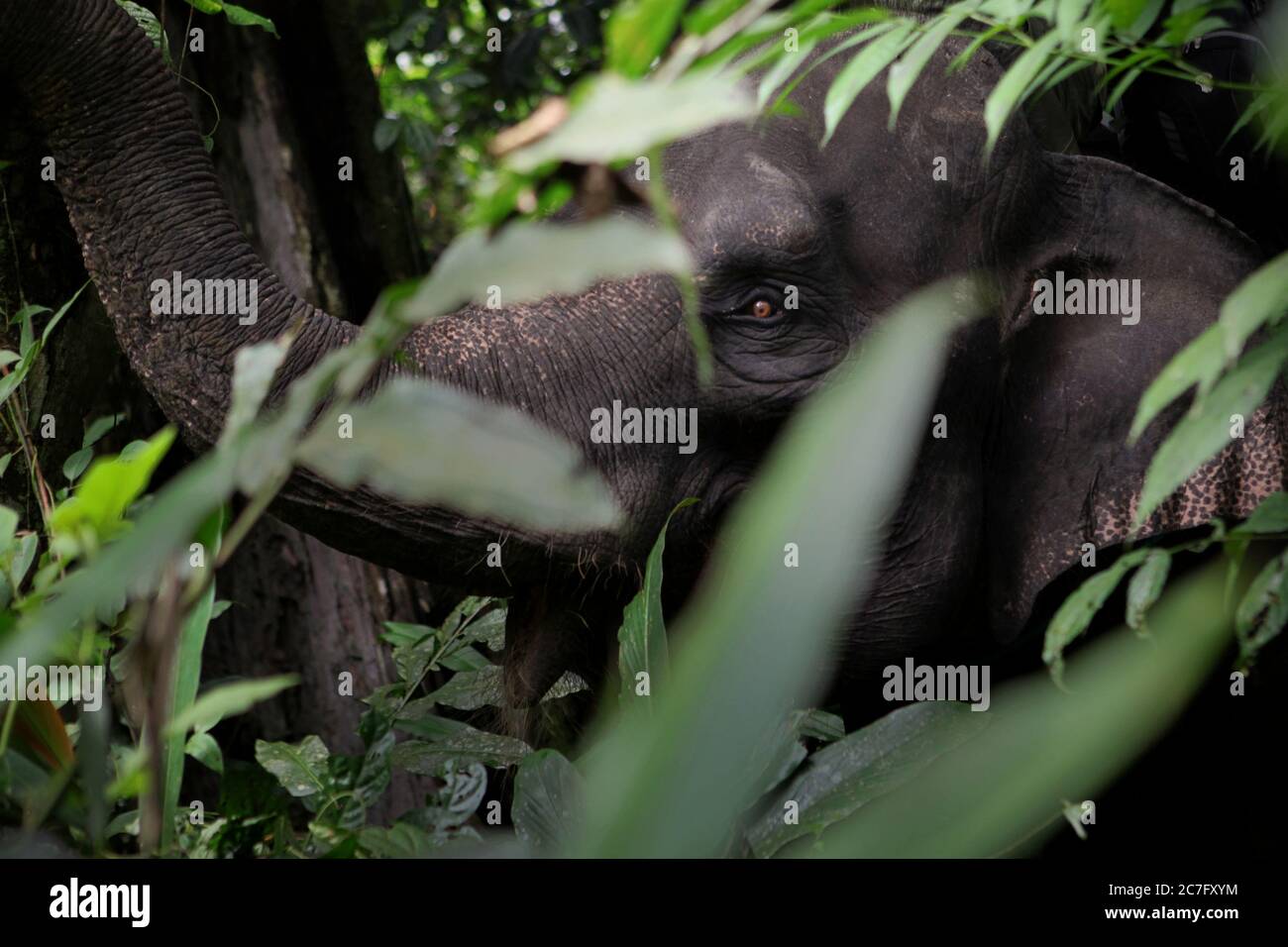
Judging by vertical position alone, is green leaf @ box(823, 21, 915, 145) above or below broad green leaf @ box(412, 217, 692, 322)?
above

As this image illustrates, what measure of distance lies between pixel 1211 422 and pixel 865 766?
19.7 inches

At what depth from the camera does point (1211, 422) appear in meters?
0.83

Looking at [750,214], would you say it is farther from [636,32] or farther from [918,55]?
[636,32]

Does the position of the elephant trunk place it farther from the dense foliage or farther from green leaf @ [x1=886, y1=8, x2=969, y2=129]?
green leaf @ [x1=886, y1=8, x2=969, y2=129]

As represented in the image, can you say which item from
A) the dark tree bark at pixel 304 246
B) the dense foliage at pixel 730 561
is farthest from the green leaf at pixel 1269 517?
the dark tree bark at pixel 304 246

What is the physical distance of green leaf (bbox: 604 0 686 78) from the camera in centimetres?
57

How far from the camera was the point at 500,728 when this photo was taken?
79.6 inches

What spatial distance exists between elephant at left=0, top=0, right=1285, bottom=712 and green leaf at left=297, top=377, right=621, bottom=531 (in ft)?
3.71

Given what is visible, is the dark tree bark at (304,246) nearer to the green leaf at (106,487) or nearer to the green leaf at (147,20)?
the green leaf at (147,20)

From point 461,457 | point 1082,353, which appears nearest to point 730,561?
point 461,457

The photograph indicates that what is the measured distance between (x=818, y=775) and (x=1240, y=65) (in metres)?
1.30

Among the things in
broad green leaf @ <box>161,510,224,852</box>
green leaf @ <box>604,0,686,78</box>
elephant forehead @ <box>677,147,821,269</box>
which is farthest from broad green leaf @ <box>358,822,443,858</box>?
elephant forehead @ <box>677,147,821,269</box>

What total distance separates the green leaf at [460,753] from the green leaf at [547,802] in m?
0.29

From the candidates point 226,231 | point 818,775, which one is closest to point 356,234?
point 226,231
